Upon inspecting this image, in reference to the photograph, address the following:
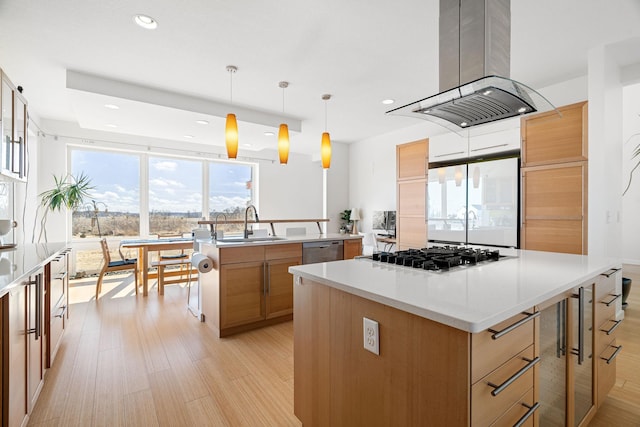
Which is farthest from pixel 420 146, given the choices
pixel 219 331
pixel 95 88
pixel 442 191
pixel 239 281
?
pixel 95 88

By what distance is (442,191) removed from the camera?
423cm

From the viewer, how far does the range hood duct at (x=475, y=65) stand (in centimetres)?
158

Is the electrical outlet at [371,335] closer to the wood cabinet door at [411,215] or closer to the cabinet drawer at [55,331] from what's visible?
the cabinet drawer at [55,331]

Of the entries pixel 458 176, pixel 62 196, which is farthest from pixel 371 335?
pixel 62 196

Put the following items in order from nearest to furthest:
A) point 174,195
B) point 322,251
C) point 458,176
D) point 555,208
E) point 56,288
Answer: point 56,288 → point 555,208 → point 322,251 → point 458,176 → point 174,195

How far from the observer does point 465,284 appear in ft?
3.78

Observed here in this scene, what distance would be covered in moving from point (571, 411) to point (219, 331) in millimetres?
2453

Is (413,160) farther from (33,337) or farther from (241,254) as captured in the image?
(33,337)

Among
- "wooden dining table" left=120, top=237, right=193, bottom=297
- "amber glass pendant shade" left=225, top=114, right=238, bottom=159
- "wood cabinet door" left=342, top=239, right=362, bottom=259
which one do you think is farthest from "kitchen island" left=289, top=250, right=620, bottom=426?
"wooden dining table" left=120, top=237, right=193, bottom=297

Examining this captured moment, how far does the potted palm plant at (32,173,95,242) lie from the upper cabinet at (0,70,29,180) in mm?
2044

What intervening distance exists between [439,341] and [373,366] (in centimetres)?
31

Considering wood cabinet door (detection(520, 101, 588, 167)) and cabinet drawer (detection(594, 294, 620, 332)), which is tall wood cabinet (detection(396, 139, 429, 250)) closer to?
wood cabinet door (detection(520, 101, 588, 167))

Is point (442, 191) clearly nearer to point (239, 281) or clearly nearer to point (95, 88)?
point (239, 281)

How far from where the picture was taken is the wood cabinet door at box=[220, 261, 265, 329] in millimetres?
2750
